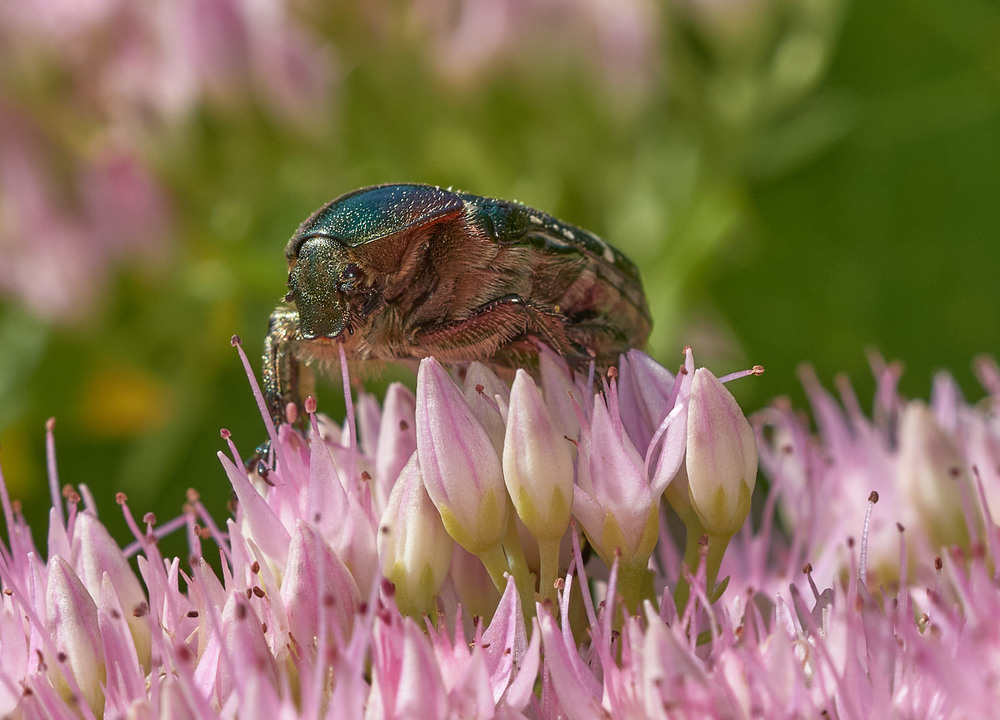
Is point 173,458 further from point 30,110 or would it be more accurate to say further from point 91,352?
point 30,110

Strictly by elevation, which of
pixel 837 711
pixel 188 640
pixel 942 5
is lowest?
pixel 837 711

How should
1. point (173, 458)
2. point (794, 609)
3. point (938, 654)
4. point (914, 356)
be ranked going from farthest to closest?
point (914, 356)
point (173, 458)
point (794, 609)
point (938, 654)

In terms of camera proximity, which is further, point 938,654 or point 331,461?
point 331,461

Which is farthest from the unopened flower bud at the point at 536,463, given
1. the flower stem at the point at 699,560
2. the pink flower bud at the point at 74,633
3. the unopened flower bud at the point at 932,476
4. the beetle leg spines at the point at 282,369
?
the unopened flower bud at the point at 932,476

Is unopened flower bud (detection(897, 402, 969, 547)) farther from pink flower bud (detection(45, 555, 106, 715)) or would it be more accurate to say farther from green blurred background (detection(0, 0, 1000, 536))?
pink flower bud (detection(45, 555, 106, 715))

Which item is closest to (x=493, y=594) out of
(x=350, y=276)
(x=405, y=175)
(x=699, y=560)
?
(x=699, y=560)

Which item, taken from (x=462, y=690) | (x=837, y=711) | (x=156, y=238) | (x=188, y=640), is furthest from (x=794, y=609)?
(x=156, y=238)

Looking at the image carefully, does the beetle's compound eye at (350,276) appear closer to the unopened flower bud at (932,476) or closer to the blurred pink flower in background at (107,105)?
the unopened flower bud at (932,476)

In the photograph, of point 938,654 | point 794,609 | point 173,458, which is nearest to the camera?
point 938,654
